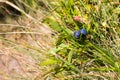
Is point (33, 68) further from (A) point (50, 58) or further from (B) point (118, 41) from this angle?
(B) point (118, 41)

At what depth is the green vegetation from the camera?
1.20 metres

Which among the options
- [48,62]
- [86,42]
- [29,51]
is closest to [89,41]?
[86,42]

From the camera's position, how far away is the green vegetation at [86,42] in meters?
1.20

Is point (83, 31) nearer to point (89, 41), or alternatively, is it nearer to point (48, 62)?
point (89, 41)

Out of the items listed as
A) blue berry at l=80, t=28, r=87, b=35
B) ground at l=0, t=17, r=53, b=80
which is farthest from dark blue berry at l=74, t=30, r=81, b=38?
ground at l=0, t=17, r=53, b=80

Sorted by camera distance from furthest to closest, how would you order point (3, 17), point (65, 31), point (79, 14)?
1. point (3, 17)
2. point (79, 14)
3. point (65, 31)

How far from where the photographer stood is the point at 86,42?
1260 millimetres

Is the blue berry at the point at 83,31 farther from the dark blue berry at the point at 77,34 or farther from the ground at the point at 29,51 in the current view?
the ground at the point at 29,51

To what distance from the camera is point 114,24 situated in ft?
4.17

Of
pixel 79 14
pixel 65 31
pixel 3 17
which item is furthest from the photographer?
pixel 3 17

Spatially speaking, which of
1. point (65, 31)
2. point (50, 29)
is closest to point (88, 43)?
point (65, 31)

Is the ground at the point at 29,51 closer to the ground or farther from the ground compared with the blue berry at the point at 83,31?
closer to the ground

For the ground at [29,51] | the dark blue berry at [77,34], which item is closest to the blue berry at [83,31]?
the dark blue berry at [77,34]

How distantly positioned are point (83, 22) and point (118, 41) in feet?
0.55
